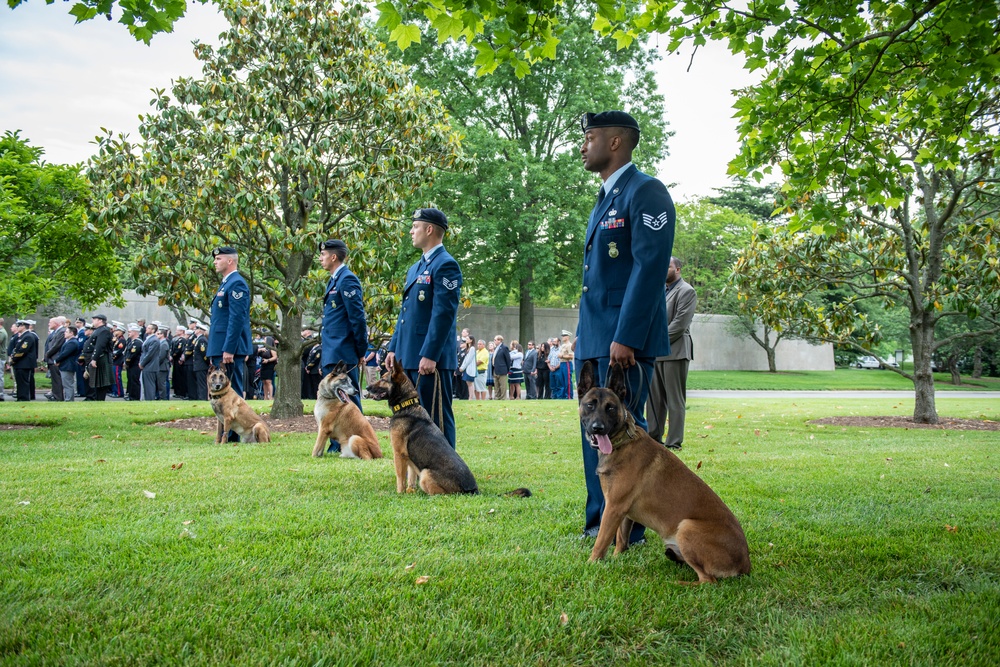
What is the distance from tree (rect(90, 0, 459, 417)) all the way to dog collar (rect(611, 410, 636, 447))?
8.74 metres

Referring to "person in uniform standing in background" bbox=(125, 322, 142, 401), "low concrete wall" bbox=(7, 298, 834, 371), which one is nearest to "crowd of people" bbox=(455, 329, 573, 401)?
"low concrete wall" bbox=(7, 298, 834, 371)

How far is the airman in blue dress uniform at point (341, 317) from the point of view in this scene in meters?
8.50

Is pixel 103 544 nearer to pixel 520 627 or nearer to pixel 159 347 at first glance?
pixel 520 627

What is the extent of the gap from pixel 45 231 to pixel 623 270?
11249 mm

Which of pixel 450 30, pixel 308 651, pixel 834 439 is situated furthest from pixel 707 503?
pixel 834 439

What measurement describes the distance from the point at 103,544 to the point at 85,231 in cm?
904

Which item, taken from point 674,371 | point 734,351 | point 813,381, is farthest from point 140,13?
point 734,351

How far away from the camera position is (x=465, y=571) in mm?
3828

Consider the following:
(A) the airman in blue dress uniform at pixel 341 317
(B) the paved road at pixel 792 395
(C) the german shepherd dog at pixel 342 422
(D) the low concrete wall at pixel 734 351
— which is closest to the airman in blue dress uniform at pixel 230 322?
(A) the airman in blue dress uniform at pixel 341 317

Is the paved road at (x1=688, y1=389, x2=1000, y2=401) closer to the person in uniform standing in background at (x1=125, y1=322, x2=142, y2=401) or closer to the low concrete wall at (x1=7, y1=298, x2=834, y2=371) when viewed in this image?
the low concrete wall at (x1=7, y1=298, x2=834, y2=371)

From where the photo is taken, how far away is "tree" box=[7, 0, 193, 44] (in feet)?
13.4

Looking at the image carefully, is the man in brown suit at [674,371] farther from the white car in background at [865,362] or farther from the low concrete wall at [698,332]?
the white car in background at [865,362]

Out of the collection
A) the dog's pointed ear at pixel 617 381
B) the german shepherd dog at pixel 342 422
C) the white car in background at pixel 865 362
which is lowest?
the white car in background at pixel 865 362

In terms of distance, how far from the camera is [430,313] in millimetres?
6781
